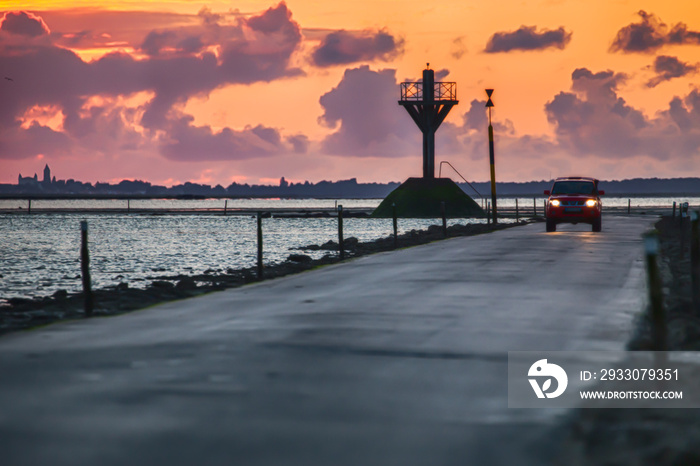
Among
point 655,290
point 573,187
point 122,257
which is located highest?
point 573,187

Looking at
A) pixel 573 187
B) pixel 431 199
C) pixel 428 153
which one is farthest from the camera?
pixel 428 153

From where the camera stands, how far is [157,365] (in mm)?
7562

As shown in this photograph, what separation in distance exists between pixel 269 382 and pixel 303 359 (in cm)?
100

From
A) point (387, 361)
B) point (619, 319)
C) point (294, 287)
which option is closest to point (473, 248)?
point (294, 287)

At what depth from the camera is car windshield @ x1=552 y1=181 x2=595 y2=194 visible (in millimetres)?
34750

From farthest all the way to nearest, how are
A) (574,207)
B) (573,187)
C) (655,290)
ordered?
(573,187) < (574,207) < (655,290)

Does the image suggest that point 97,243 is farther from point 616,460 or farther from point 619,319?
point 616,460

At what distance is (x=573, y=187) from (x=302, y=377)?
2984cm

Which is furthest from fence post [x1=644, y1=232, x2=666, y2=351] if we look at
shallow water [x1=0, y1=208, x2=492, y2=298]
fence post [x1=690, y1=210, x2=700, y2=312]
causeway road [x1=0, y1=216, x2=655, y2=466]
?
shallow water [x1=0, y1=208, x2=492, y2=298]

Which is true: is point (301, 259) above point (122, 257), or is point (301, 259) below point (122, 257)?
above

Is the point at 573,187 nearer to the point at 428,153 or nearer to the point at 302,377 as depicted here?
the point at 302,377

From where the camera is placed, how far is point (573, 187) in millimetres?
35031

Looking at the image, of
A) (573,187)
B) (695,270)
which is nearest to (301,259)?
(573,187)

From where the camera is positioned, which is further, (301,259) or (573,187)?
(573,187)
